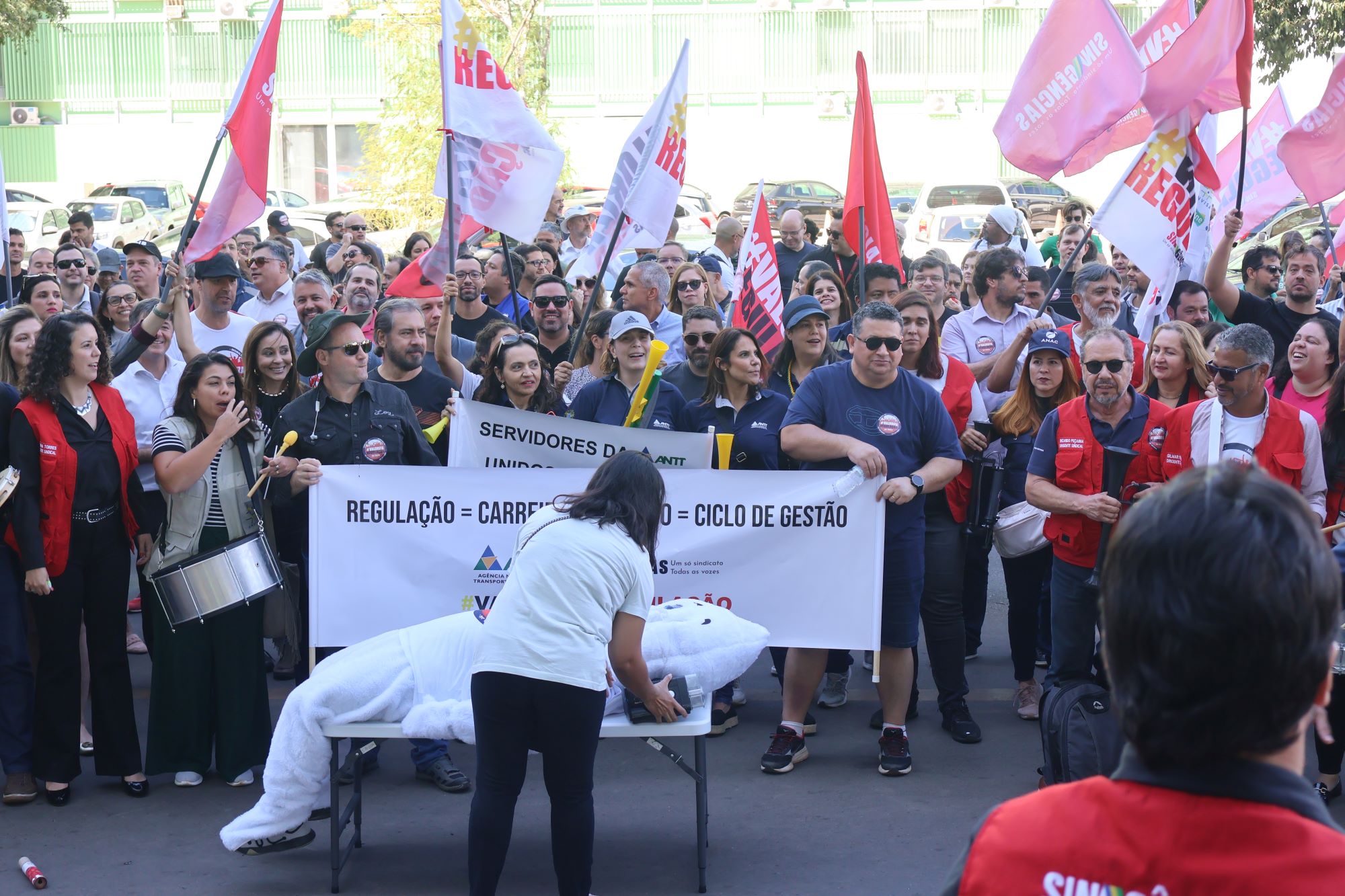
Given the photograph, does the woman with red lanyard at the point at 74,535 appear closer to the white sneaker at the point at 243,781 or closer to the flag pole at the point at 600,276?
the white sneaker at the point at 243,781

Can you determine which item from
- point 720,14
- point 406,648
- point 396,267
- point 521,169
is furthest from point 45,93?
point 406,648

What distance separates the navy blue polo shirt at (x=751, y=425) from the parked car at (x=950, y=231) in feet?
53.9

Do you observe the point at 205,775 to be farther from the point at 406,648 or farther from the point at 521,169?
the point at 521,169

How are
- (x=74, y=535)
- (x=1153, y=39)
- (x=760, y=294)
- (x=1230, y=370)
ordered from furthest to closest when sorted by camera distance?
1. (x=760, y=294)
2. (x=1153, y=39)
3. (x=74, y=535)
4. (x=1230, y=370)

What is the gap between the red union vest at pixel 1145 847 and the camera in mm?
1525

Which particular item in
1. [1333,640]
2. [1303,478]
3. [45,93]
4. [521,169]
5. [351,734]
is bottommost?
[351,734]

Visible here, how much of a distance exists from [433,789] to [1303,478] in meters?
4.04

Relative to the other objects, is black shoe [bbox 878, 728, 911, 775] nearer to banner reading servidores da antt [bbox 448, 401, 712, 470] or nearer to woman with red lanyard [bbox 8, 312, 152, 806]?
banner reading servidores da antt [bbox 448, 401, 712, 470]

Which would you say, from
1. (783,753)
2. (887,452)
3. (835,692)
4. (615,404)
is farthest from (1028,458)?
(615,404)

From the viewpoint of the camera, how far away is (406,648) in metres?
5.36

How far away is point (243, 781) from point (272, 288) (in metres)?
4.85

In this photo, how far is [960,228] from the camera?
2353 centimetres

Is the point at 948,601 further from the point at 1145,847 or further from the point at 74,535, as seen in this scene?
the point at 1145,847

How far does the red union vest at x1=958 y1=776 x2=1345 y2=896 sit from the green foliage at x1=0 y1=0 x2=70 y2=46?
35.9m
